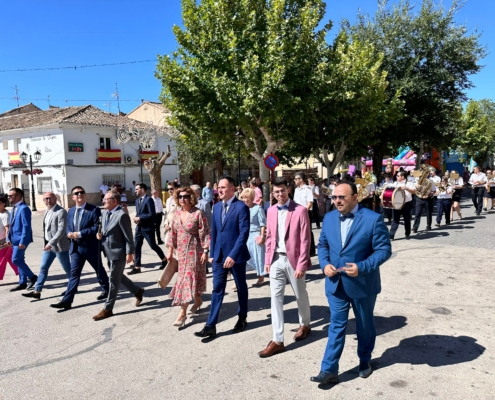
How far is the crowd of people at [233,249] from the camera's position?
3.35 m

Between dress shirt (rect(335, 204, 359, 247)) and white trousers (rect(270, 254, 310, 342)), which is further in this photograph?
white trousers (rect(270, 254, 310, 342))

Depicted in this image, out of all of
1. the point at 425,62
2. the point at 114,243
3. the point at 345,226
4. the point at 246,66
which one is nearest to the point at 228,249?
the point at 345,226

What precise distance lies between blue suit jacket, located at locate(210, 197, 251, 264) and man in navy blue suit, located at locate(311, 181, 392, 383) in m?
1.27

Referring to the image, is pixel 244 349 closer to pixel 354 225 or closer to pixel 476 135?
pixel 354 225

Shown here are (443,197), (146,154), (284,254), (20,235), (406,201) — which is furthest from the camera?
(146,154)

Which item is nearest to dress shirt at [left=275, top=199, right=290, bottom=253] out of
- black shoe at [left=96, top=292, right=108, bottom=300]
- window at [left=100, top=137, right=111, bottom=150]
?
black shoe at [left=96, top=292, right=108, bottom=300]

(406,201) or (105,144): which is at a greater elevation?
(105,144)

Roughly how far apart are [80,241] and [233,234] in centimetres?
250

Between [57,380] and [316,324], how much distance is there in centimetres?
281

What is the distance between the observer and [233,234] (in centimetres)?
461

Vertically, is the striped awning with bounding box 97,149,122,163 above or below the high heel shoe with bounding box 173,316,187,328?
above

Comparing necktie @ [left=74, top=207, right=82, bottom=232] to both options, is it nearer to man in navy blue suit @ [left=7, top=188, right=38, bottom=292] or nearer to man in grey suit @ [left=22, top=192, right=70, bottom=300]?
man in grey suit @ [left=22, top=192, right=70, bottom=300]

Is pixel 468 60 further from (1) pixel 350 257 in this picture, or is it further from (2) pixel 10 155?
(2) pixel 10 155

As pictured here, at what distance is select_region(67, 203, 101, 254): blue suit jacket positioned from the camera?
18.6 ft
